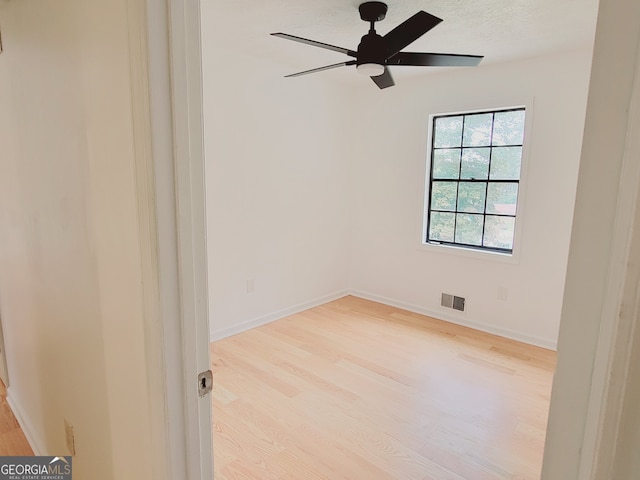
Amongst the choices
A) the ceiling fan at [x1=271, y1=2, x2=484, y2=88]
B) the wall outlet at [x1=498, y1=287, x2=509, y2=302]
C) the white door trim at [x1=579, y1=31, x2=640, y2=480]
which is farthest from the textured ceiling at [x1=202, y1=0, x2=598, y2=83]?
the white door trim at [x1=579, y1=31, x2=640, y2=480]

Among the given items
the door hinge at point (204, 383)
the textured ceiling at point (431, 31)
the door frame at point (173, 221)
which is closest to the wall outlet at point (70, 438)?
the door frame at point (173, 221)

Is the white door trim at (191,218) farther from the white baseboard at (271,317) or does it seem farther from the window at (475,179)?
the window at (475,179)

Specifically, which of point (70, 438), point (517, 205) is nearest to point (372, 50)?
point (517, 205)

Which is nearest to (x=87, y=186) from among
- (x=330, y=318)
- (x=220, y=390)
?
(x=220, y=390)

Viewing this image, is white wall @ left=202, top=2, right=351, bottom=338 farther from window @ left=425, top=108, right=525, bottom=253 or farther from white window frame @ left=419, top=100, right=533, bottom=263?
window @ left=425, top=108, right=525, bottom=253

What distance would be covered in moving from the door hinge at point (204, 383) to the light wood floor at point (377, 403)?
48.4 inches

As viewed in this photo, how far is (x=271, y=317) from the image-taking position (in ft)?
12.8

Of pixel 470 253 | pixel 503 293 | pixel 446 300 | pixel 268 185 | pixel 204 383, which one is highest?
pixel 268 185

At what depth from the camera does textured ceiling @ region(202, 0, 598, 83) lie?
2314mm

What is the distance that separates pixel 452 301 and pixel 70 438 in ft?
11.1

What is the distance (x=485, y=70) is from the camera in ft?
11.5

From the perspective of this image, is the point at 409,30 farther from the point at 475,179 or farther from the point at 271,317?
the point at 271,317

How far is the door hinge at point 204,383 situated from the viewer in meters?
0.89

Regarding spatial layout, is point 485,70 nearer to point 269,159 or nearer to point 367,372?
point 269,159
